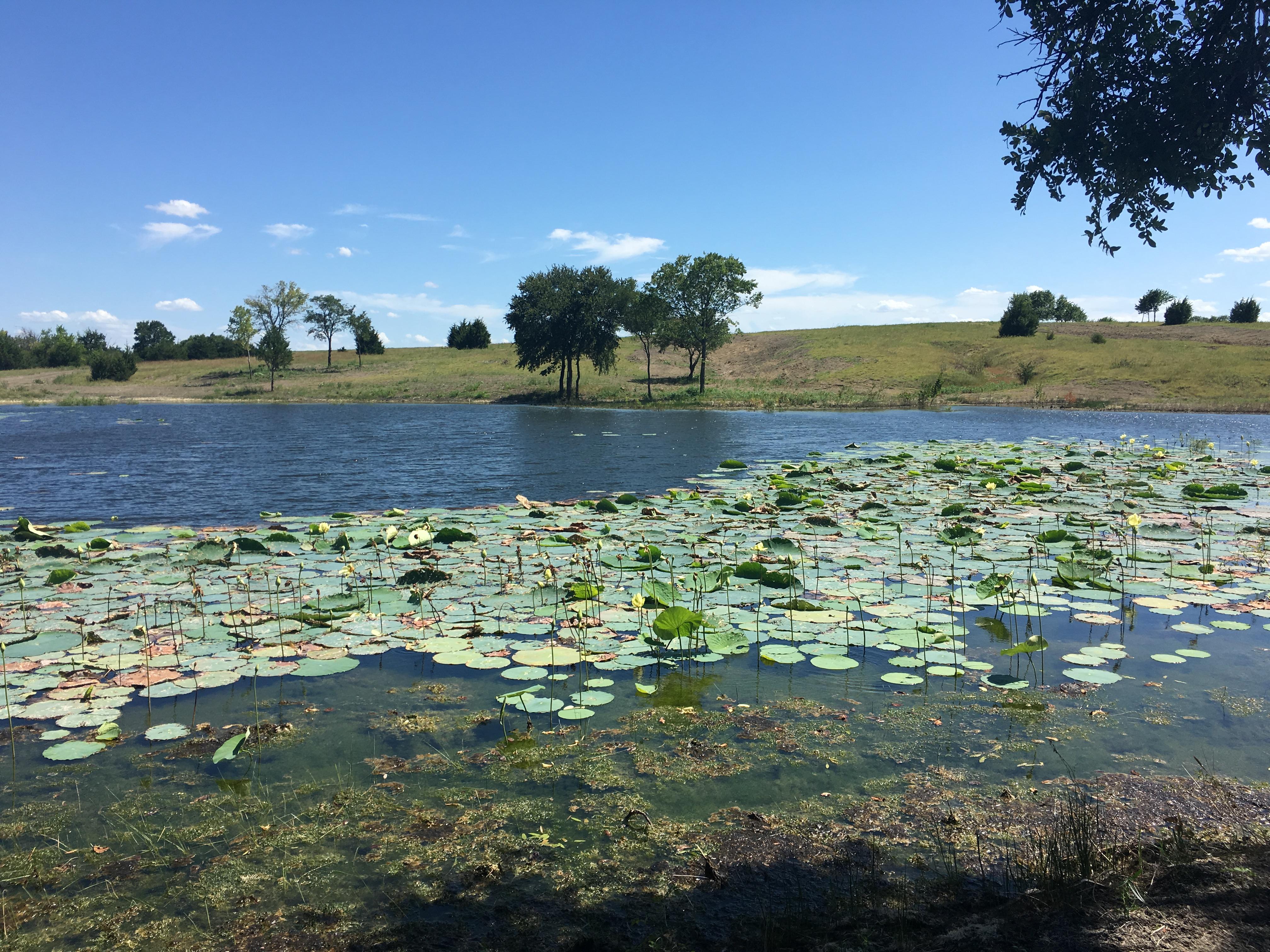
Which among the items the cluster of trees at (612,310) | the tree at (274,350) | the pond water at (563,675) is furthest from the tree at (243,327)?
the pond water at (563,675)

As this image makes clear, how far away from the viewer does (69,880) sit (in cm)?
309

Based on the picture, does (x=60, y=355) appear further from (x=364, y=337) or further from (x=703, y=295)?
(x=703, y=295)

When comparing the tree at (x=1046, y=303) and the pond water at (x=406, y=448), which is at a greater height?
the tree at (x=1046, y=303)

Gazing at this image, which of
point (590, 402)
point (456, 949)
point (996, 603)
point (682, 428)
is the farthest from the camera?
point (590, 402)

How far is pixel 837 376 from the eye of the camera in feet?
198

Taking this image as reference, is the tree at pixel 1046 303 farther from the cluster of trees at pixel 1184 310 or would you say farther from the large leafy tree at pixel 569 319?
the large leafy tree at pixel 569 319

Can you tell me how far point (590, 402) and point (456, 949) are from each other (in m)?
51.0

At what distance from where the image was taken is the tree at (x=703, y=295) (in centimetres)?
5238

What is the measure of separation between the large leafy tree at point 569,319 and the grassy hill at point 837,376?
3008mm

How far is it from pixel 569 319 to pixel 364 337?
118ft

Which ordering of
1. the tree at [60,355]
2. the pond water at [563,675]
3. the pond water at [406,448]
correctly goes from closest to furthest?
the pond water at [563,675] → the pond water at [406,448] → the tree at [60,355]

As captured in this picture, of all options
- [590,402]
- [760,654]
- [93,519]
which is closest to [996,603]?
[760,654]

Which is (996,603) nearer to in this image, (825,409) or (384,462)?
(384,462)

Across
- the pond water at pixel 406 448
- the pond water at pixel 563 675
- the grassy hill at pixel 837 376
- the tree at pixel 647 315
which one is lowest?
the pond water at pixel 563 675
